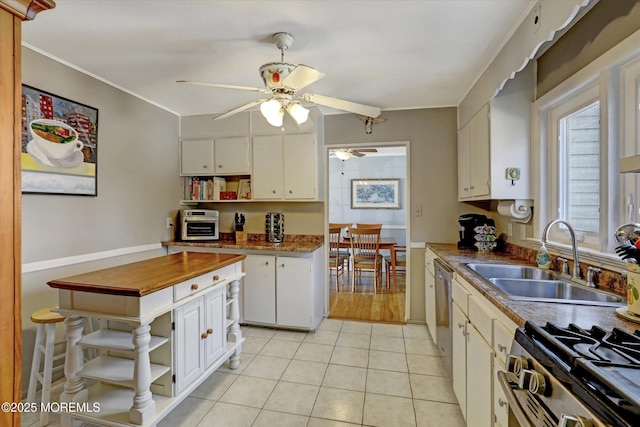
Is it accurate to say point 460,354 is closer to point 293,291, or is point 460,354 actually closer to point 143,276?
point 293,291

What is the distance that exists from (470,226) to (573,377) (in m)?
2.32

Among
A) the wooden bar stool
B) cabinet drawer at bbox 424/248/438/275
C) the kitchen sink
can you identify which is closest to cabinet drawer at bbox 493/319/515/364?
the kitchen sink

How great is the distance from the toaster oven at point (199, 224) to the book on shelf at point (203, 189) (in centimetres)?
19

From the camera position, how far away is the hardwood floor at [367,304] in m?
3.50

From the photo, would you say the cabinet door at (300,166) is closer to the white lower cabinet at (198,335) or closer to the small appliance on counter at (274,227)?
the small appliance on counter at (274,227)

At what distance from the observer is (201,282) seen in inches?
78.2

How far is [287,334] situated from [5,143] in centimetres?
270

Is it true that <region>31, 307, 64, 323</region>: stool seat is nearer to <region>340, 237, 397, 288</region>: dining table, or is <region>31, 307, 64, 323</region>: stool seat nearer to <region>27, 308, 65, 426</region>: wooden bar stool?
<region>27, 308, 65, 426</region>: wooden bar stool

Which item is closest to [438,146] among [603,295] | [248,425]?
[603,295]

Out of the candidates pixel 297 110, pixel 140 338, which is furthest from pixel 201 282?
pixel 297 110

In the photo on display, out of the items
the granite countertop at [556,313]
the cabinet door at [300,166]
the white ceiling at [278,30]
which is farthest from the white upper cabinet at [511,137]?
the cabinet door at [300,166]

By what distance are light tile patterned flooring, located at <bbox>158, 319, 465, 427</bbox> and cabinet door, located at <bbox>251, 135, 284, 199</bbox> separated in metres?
1.54

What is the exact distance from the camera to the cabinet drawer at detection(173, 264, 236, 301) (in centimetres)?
178

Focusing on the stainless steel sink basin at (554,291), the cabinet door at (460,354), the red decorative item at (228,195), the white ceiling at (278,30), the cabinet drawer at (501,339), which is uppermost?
the white ceiling at (278,30)
